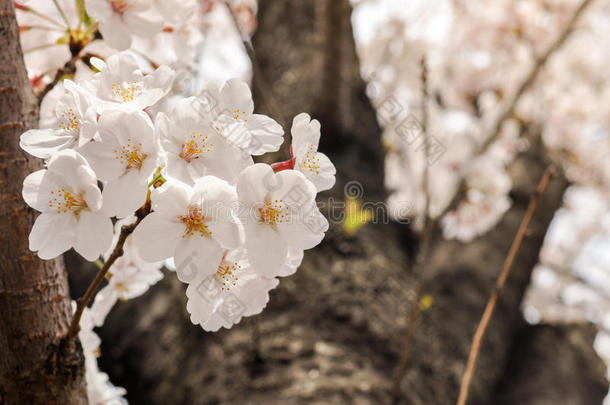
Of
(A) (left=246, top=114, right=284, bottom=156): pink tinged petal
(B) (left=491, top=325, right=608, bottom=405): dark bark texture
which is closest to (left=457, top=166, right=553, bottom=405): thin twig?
(A) (left=246, top=114, right=284, bottom=156): pink tinged petal

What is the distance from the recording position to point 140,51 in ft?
3.30

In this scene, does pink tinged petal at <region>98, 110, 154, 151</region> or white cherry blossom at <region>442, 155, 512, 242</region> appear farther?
white cherry blossom at <region>442, 155, 512, 242</region>

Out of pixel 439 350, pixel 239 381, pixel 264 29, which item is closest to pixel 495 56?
pixel 264 29

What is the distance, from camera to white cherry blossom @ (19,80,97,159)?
1.88 feet

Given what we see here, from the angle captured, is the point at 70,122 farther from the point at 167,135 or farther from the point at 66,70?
the point at 66,70

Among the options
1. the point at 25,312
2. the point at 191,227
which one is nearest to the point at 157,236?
the point at 191,227

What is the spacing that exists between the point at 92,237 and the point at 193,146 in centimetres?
Result: 18

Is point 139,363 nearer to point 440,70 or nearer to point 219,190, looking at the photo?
point 219,190

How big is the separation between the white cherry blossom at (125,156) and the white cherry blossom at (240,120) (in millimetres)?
85

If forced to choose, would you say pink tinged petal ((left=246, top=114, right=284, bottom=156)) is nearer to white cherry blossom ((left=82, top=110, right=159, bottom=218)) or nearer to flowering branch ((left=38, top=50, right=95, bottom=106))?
white cherry blossom ((left=82, top=110, right=159, bottom=218))

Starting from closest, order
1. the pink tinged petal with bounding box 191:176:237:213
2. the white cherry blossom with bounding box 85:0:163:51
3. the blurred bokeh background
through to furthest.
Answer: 1. the pink tinged petal with bounding box 191:176:237:213
2. the white cherry blossom with bounding box 85:0:163:51
3. the blurred bokeh background

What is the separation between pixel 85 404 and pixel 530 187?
7.71 ft

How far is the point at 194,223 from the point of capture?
584 mm

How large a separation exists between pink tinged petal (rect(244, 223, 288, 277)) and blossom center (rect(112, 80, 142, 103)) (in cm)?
23
